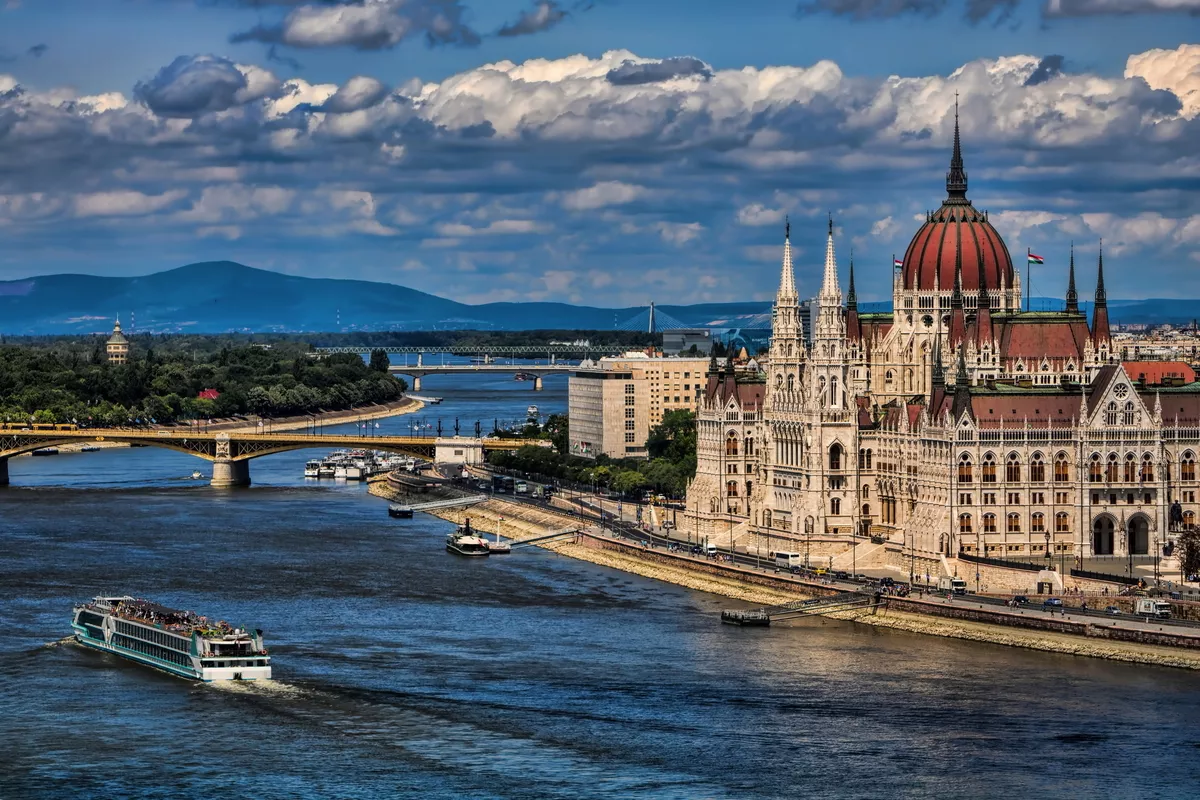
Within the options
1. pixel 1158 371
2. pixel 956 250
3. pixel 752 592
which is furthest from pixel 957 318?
pixel 752 592

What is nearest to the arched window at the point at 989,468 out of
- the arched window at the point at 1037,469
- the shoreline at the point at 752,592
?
the arched window at the point at 1037,469

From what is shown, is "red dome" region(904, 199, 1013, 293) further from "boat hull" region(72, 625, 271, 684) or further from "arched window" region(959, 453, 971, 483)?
"boat hull" region(72, 625, 271, 684)

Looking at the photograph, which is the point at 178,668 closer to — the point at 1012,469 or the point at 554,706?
the point at 554,706

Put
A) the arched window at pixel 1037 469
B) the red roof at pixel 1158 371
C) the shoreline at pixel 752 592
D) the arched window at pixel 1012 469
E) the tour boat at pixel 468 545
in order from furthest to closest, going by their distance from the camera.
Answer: the tour boat at pixel 468 545 < the red roof at pixel 1158 371 < the arched window at pixel 1037 469 < the arched window at pixel 1012 469 < the shoreline at pixel 752 592

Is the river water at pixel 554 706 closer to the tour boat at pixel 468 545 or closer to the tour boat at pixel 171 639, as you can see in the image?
Answer: the tour boat at pixel 171 639

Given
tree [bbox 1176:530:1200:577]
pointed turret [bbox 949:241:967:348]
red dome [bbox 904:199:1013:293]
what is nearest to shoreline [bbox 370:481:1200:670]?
tree [bbox 1176:530:1200:577]

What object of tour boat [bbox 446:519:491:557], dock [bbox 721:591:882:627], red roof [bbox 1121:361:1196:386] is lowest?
dock [bbox 721:591:882:627]
